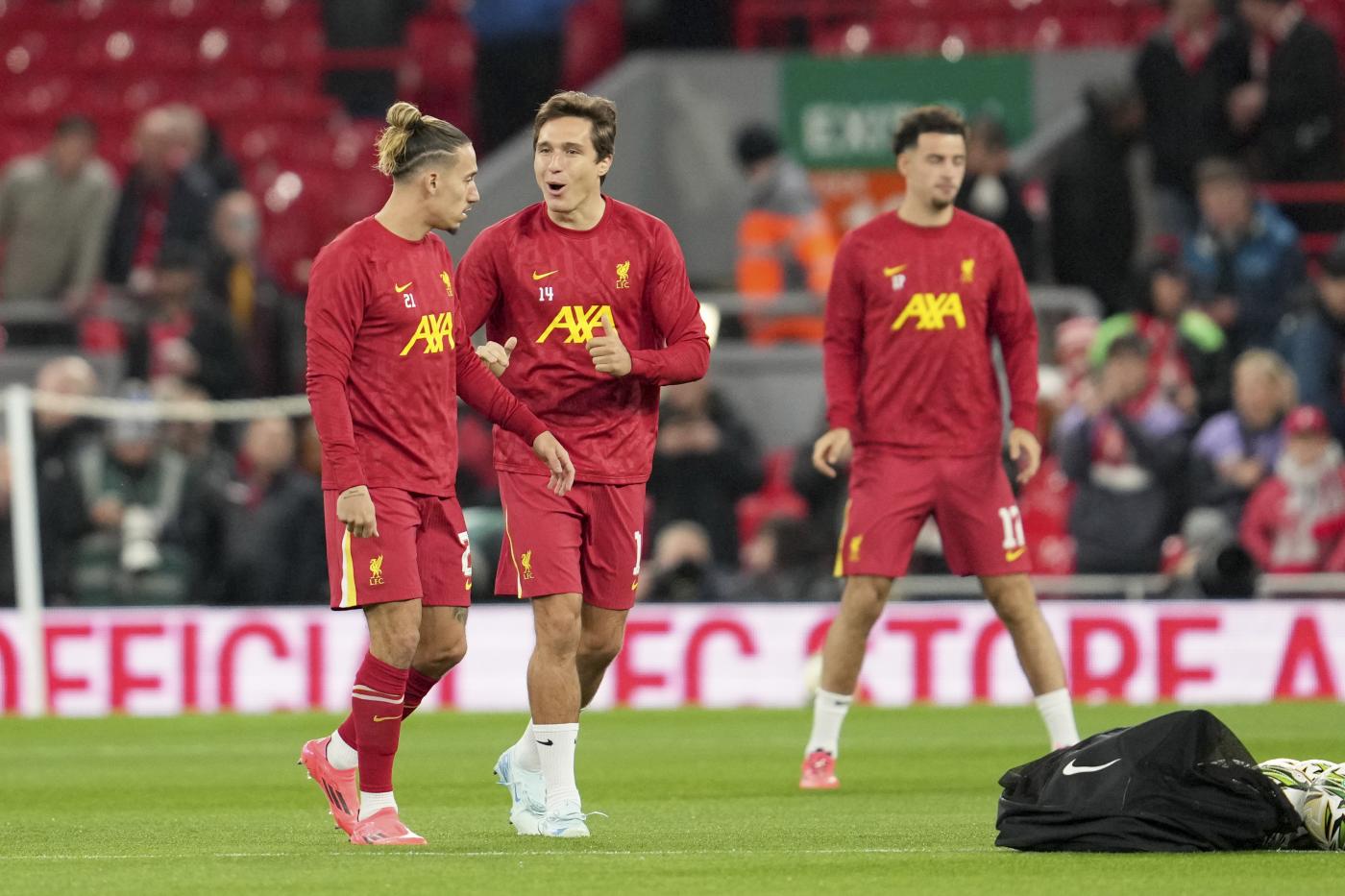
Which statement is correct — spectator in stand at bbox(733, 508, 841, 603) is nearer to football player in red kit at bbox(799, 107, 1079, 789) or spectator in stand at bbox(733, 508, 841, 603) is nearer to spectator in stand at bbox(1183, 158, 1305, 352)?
spectator in stand at bbox(1183, 158, 1305, 352)

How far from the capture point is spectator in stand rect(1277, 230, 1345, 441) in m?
16.1

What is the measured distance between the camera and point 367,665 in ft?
25.5

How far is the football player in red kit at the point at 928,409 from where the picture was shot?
991cm

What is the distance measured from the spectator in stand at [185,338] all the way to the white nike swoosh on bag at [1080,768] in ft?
34.1

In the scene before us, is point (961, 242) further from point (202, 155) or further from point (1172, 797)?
point (202, 155)

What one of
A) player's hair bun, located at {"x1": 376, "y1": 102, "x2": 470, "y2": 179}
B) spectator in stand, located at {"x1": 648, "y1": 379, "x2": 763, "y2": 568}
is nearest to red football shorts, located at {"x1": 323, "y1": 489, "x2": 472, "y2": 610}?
player's hair bun, located at {"x1": 376, "y1": 102, "x2": 470, "y2": 179}

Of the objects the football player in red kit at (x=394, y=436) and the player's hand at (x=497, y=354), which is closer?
the football player in red kit at (x=394, y=436)

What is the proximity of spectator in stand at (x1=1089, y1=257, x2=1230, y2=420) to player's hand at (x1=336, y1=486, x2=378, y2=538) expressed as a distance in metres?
9.01

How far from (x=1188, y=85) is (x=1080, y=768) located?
1122cm

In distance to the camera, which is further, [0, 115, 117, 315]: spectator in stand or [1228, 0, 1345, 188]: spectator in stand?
[0, 115, 117, 315]: spectator in stand

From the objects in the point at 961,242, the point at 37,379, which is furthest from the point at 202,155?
the point at 961,242

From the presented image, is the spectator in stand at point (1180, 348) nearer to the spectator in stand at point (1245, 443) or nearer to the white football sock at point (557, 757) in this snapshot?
the spectator in stand at point (1245, 443)

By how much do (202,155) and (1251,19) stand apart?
7606 mm

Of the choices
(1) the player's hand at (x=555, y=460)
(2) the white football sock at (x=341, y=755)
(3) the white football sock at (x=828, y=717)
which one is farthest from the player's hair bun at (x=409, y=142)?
(3) the white football sock at (x=828, y=717)
